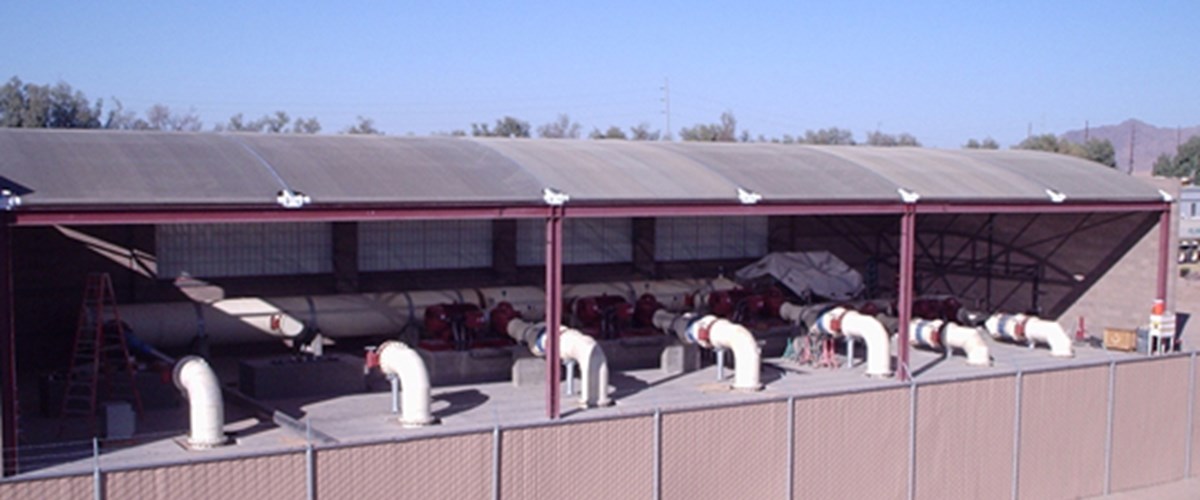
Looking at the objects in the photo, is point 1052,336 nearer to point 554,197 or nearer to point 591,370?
point 591,370

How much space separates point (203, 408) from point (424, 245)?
35.3 ft

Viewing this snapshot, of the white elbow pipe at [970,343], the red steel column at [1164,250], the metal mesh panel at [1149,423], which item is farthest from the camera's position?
→ the red steel column at [1164,250]

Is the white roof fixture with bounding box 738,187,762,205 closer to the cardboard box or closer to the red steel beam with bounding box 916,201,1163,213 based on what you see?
the red steel beam with bounding box 916,201,1163,213

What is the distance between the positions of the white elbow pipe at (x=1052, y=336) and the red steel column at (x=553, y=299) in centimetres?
1382

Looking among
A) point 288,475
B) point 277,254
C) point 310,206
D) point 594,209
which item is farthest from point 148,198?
point 277,254

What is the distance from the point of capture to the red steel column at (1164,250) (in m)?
26.2

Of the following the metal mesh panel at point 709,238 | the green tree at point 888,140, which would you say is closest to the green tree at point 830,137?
the green tree at point 888,140

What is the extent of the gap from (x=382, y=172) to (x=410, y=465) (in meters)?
6.85

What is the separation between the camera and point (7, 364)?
14109 mm

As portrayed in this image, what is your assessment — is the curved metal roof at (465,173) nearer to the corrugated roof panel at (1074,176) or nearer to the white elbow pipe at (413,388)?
the corrugated roof panel at (1074,176)

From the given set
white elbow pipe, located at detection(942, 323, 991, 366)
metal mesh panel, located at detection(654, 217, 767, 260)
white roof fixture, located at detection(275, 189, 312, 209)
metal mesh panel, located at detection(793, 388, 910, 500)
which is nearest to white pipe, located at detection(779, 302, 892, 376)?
white elbow pipe, located at detection(942, 323, 991, 366)

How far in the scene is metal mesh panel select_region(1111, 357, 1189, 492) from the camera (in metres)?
17.7

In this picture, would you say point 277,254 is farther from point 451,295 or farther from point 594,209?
point 594,209

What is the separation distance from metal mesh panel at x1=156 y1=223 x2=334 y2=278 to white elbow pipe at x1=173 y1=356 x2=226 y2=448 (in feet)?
25.4
